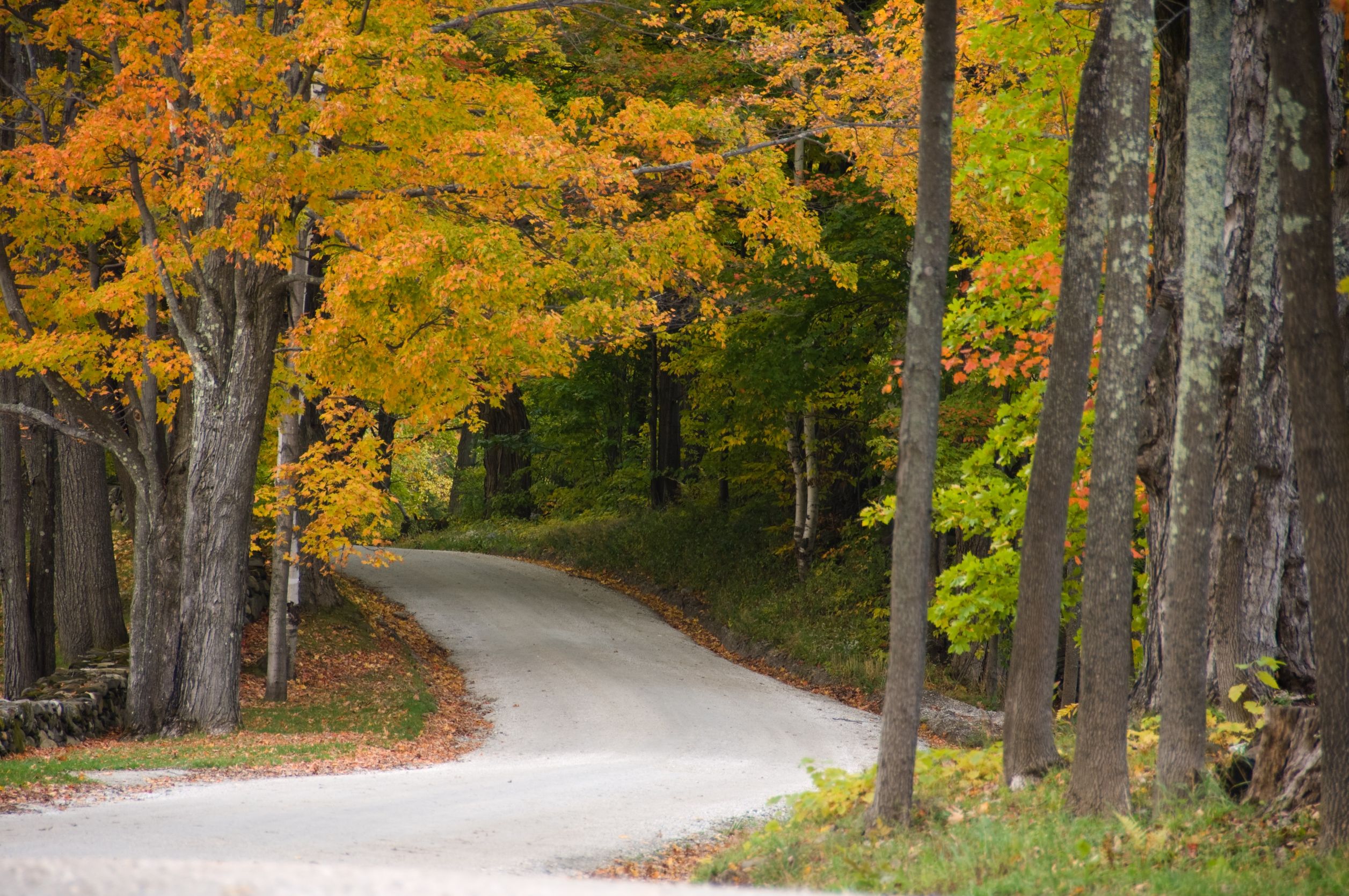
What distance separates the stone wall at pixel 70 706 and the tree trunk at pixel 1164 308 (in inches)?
414

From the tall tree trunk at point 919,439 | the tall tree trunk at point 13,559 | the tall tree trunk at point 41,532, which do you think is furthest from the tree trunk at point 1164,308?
the tall tree trunk at point 41,532

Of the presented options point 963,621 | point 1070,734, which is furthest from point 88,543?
point 1070,734

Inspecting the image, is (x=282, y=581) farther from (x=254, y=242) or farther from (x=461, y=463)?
(x=461, y=463)

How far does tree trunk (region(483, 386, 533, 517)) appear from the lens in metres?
38.3

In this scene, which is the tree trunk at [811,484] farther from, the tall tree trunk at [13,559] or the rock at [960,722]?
the tall tree trunk at [13,559]

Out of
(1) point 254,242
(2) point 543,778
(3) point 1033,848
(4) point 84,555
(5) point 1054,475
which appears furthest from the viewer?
(4) point 84,555

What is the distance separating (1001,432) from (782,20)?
11.6 metres

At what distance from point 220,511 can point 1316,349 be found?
38.0ft

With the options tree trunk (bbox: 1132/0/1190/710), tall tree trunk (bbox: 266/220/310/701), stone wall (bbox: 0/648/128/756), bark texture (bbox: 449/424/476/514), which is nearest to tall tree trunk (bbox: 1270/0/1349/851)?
tree trunk (bbox: 1132/0/1190/710)

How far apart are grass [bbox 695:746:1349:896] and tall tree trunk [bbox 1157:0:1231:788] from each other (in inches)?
15.1

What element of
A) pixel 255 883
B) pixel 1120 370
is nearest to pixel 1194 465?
pixel 1120 370

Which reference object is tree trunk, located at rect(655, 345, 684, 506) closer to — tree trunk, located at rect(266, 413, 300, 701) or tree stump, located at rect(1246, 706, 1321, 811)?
tree trunk, located at rect(266, 413, 300, 701)

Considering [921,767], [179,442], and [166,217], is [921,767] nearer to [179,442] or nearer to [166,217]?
[179,442]

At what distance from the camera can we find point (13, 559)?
15156mm
